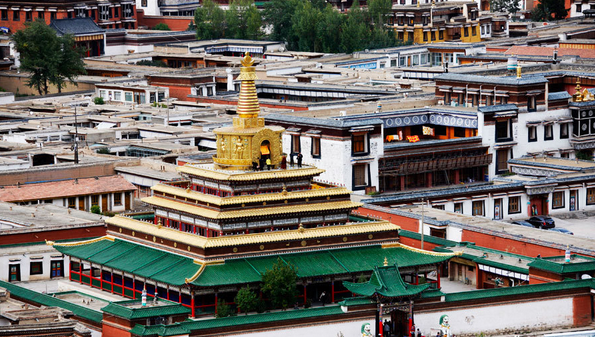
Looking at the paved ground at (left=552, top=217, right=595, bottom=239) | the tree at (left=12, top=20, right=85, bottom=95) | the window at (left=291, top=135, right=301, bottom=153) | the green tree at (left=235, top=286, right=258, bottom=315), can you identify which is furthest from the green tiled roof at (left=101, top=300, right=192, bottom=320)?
the tree at (left=12, top=20, right=85, bottom=95)

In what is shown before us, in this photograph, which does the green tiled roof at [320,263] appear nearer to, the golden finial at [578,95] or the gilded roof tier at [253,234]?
Result: the gilded roof tier at [253,234]

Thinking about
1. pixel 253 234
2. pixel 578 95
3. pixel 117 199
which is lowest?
pixel 117 199

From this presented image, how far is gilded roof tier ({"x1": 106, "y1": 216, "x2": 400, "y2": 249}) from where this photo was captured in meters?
76.9

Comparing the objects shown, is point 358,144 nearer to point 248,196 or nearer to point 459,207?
point 459,207

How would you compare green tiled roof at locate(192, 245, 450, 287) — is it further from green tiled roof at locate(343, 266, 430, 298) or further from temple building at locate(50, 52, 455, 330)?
green tiled roof at locate(343, 266, 430, 298)

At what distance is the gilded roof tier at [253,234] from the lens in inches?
3029

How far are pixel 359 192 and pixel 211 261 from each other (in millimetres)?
33749

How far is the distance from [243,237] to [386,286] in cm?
846

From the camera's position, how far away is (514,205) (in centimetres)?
10881

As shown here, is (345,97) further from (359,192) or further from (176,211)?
(176,211)

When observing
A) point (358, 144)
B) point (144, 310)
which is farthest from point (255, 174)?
point (358, 144)

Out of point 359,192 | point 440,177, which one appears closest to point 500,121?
point 440,177

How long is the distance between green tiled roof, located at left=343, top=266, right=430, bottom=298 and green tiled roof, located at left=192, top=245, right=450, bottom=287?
3260 mm

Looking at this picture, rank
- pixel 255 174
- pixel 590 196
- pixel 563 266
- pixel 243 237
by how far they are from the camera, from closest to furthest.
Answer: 1. pixel 243 237
2. pixel 563 266
3. pixel 255 174
4. pixel 590 196
